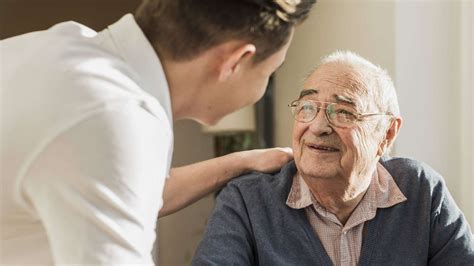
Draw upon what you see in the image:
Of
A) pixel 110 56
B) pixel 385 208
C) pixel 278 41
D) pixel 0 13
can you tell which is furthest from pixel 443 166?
pixel 0 13

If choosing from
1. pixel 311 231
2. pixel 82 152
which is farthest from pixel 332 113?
pixel 82 152

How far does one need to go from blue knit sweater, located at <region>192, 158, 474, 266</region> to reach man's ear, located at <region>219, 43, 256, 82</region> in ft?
2.61

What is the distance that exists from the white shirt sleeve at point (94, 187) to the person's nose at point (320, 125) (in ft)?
3.51

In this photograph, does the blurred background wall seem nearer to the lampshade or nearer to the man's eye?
the man's eye

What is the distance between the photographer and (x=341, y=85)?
6.15 feet

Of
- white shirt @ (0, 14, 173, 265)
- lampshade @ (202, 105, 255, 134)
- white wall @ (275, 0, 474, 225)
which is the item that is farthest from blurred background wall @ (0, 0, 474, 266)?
white shirt @ (0, 14, 173, 265)

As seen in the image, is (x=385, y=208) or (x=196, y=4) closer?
(x=196, y=4)

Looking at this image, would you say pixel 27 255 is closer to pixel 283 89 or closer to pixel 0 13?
pixel 283 89

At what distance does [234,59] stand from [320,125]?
914 millimetres

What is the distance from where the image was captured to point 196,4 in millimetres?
935

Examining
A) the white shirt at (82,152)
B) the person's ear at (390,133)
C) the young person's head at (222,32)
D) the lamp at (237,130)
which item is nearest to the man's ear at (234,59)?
the young person's head at (222,32)

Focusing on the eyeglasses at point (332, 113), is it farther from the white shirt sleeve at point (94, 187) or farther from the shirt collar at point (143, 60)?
the white shirt sleeve at point (94, 187)

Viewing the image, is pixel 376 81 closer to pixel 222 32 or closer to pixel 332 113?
pixel 332 113

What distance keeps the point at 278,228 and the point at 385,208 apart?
0.28 meters
